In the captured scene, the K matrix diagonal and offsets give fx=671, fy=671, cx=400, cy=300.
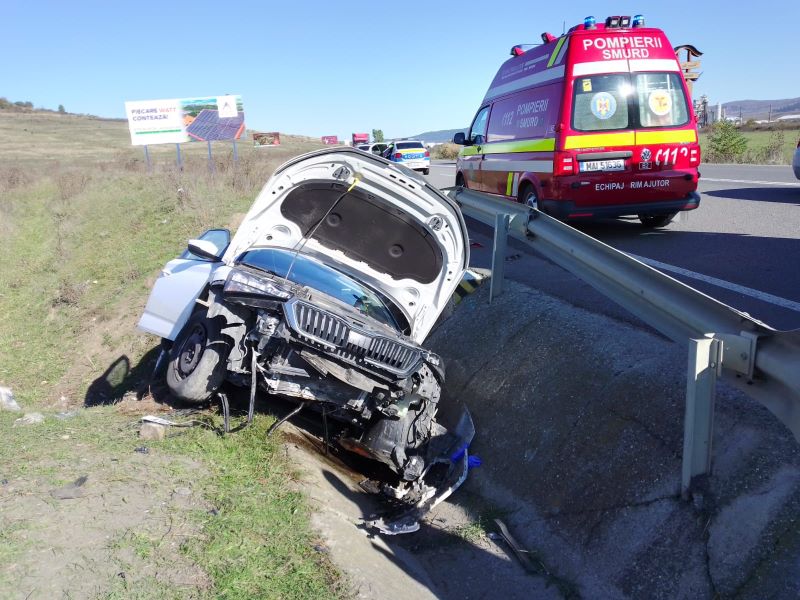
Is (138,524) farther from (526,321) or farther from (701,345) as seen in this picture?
(526,321)

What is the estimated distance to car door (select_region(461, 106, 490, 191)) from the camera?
37.1ft

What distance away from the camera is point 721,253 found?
7.87m

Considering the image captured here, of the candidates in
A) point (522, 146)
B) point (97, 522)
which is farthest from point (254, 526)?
point (522, 146)

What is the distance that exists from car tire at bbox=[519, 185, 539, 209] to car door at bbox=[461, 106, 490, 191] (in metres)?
1.76

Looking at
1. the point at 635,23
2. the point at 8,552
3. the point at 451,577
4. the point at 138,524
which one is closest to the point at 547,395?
the point at 451,577

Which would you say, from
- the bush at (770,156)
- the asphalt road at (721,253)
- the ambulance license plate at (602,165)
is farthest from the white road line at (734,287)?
the bush at (770,156)

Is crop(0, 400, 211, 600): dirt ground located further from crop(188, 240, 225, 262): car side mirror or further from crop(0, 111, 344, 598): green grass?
crop(188, 240, 225, 262): car side mirror

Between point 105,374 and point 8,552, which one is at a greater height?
point 8,552

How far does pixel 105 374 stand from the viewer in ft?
30.3

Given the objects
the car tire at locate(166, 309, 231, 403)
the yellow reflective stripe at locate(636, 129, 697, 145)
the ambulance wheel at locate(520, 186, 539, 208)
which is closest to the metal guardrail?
the car tire at locate(166, 309, 231, 403)

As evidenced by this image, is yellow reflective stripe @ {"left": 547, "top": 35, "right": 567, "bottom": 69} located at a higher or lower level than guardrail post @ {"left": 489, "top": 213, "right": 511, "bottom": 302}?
higher

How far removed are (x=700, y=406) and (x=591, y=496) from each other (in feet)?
3.53

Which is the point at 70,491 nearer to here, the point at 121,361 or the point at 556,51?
the point at 121,361

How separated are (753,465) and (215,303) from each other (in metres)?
3.47
